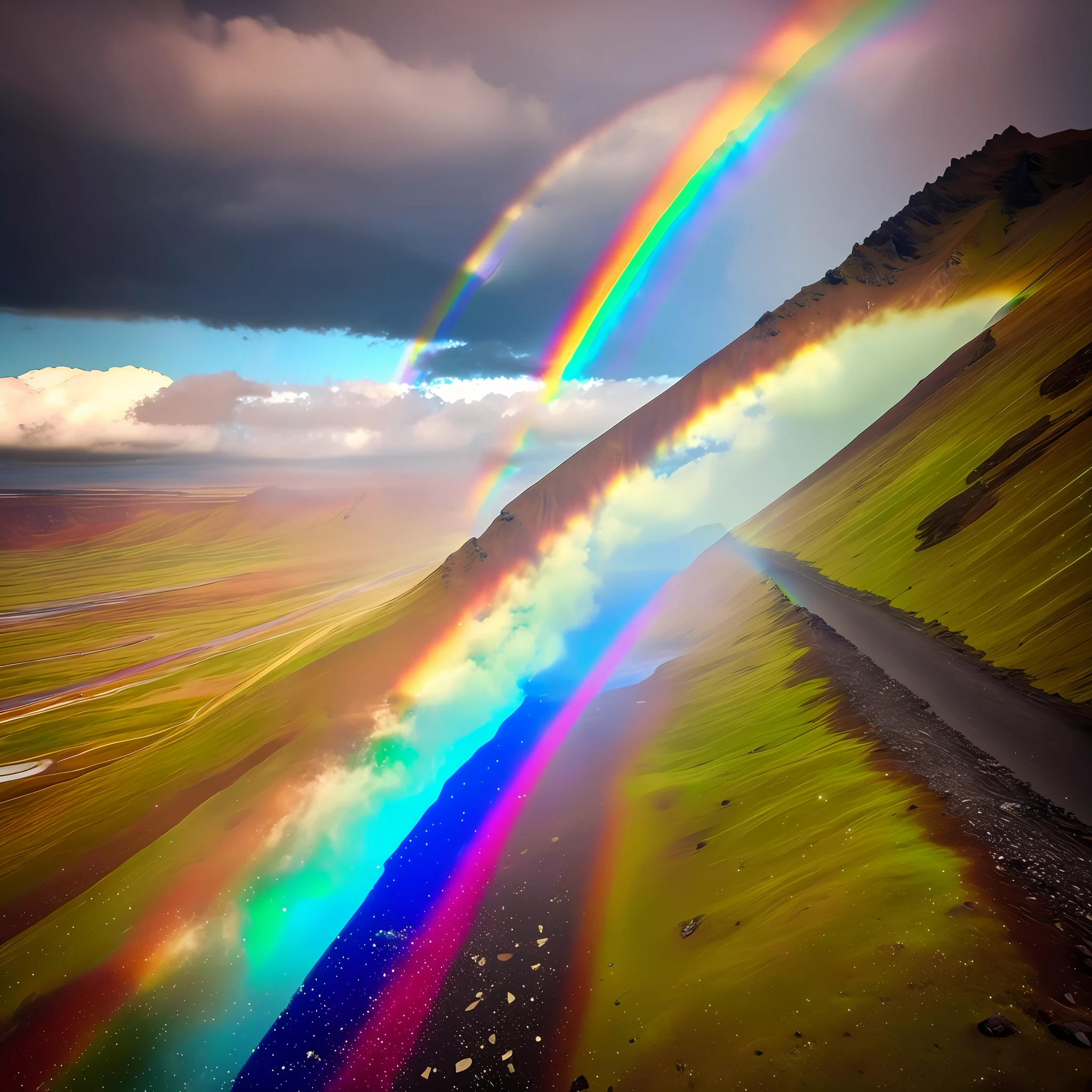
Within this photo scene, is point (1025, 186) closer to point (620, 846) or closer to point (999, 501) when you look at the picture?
point (999, 501)

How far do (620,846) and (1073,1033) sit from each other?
98.0 ft

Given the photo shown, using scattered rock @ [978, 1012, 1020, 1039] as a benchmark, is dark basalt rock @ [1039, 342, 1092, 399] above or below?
above

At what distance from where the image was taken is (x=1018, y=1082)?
14406 millimetres

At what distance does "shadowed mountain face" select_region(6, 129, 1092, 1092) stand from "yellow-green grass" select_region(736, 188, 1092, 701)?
424mm


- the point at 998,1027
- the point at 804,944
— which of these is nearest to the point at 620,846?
the point at 804,944

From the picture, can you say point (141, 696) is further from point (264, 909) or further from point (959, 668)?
point (959, 668)

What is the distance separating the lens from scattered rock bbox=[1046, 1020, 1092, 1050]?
1450cm

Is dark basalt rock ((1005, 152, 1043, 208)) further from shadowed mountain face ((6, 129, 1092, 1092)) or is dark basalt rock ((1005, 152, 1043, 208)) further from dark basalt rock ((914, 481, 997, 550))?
dark basalt rock ((914, 481, 997, 550))

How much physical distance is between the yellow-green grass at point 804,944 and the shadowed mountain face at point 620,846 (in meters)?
0.14

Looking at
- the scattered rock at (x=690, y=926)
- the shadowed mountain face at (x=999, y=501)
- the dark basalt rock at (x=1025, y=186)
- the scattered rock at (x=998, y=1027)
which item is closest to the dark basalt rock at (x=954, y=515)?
the shadowed mountain face at (x=999, y=501)

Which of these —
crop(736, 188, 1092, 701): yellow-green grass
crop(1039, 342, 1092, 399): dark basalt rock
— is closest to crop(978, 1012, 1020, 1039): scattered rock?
crop(736, 188, 1092, 701): yellow-green grass

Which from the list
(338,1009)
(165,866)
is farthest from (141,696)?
(338,1009)

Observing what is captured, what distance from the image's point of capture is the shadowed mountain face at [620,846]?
66.9 ft

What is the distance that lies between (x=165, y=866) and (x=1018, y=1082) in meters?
67.4
